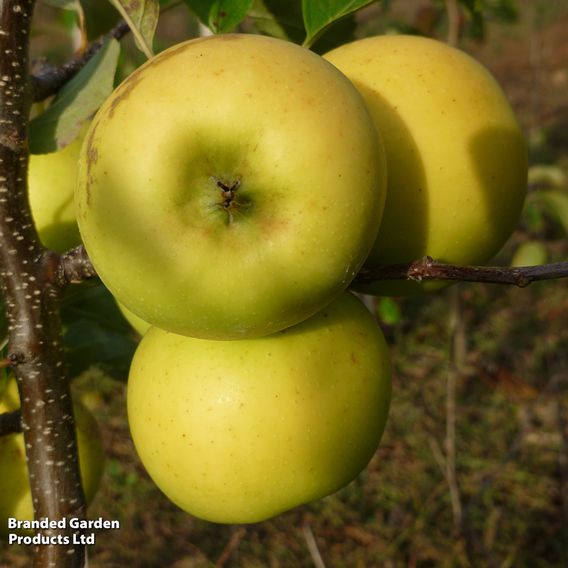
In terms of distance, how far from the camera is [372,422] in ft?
2.53

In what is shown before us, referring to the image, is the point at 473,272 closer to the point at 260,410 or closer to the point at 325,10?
the point at 260,410

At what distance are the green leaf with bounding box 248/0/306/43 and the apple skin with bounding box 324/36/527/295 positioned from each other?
18 centimetres

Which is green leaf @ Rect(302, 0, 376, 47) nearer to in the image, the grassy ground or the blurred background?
the blurred background

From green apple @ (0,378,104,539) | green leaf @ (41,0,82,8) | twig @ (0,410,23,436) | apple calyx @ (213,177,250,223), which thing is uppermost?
green leaf @ (41,0,82,8)

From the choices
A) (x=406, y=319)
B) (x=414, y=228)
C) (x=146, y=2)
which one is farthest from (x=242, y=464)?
(x=406, y=319)

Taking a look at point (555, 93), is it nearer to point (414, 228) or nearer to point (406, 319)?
point (406, 319)

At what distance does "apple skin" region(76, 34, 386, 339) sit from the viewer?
0.55 m

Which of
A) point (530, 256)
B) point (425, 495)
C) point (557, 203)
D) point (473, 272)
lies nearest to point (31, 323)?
point (473, 272)

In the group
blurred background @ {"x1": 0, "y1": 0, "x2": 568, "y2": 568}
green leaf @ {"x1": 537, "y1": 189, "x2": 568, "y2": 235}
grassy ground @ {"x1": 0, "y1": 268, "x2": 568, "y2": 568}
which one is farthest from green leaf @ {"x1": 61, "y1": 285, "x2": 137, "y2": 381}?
green leaf @ {"x1": 537, "y1": 189, "x2": 568, "y2": 235}

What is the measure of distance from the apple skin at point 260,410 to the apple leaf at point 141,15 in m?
0.31

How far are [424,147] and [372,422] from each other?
296 mm

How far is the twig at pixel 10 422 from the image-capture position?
786 mm

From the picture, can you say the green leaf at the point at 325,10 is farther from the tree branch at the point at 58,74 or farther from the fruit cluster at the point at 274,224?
the tree branch at the point at 58,74

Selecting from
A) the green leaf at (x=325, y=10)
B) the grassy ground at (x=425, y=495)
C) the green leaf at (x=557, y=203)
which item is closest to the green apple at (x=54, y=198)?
the green leaf at (x=325, y=10)
